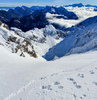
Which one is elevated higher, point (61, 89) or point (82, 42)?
point (61, 89)

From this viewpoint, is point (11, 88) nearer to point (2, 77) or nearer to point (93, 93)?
point (2, 77)

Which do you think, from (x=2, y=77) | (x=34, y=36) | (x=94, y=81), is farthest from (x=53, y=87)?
(x=34, y=36)

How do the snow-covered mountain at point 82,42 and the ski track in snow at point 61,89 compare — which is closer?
the ski track in snow at point 61,89

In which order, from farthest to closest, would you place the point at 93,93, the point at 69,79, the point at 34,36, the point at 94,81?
the point at 34,36
the point at 69,79
the point at 94,81
the point at 93,93

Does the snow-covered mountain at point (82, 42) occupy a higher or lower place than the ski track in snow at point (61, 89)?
lower

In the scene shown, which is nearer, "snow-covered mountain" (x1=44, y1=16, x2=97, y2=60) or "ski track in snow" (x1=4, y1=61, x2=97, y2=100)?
"ski track in snow" (x1=4, y1=61, x2=97, y2=100)

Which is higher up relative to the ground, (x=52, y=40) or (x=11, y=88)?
(x=11, y=88)

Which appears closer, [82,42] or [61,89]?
[61,89]

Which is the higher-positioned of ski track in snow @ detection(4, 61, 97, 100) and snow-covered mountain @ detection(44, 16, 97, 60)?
ski track in snow @ detection(4, 61, 97, 100)
